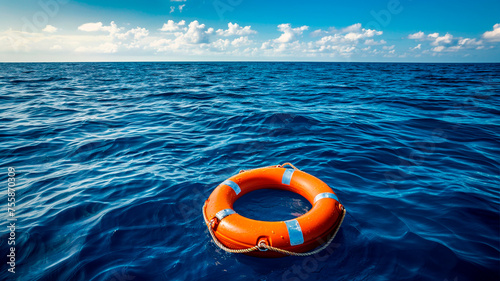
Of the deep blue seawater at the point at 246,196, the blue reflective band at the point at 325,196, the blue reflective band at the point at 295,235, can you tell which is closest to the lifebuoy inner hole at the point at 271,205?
the deep blue seawater at the point at 246,196

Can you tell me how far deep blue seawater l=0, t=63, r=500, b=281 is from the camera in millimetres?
2691

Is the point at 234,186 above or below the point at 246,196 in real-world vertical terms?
above

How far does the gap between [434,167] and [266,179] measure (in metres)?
3.52

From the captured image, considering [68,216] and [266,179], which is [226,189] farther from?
[68,216]

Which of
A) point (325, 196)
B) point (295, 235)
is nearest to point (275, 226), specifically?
point (295, 235)

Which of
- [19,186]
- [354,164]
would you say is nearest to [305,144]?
[354,164]

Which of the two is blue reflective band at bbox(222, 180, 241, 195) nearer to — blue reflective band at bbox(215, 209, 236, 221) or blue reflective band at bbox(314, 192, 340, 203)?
blue reflective band at bbox(215, 209, 236, 221)

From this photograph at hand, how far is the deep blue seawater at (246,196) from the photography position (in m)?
2.69

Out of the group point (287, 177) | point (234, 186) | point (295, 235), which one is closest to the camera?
point (295, 235)

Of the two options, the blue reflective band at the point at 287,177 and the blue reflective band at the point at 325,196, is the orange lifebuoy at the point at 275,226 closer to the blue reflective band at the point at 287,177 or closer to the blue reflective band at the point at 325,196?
the blue reflective band at the point at 325,196

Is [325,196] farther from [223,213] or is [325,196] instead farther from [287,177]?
[223,213]

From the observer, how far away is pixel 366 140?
638 centimetres

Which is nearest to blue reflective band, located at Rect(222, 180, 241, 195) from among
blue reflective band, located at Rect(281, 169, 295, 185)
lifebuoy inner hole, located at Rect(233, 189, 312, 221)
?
lifebuoy inner hole, located at Rect(233, 189, 312, 221)

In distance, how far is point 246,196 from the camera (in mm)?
3977
